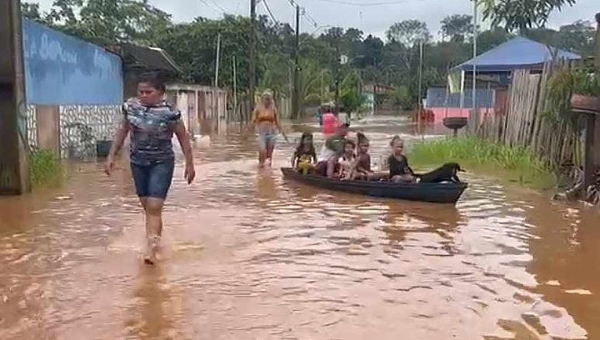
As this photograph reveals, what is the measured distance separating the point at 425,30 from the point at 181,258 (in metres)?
100

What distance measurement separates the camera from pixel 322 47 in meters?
77.8

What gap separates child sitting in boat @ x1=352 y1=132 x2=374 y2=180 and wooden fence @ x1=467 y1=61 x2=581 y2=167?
10.4ft

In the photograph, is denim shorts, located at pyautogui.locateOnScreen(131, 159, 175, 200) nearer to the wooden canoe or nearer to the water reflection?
the water reflection

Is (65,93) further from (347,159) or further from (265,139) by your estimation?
(347,159)

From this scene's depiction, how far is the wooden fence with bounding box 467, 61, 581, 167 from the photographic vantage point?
1373cm

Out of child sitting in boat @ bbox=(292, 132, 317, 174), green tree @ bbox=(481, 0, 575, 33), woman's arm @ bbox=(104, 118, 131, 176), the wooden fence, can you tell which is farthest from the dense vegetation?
woman's arm @ bbox=(104, 118, 131, 176)

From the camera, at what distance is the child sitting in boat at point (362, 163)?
1326 centimetres

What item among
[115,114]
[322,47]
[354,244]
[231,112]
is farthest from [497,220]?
[322,47]

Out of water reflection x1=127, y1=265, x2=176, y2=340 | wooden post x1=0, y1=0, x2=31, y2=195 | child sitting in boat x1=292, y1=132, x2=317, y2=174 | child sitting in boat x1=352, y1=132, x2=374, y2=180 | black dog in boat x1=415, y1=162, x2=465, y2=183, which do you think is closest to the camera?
water reflection x1=127, y1=265, x2=176, y2=340

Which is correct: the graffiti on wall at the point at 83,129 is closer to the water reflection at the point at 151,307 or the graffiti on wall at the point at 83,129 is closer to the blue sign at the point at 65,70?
the blue sign at the point at 65,70

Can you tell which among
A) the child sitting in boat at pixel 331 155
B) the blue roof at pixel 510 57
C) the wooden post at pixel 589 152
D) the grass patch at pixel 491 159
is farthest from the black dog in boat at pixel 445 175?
the blue roof at pixel 510 57

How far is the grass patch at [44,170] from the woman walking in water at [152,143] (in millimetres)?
6181

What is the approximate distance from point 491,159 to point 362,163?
5.36m

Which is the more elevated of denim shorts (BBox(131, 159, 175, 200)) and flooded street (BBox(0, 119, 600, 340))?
denim shorts (BBox(131, 159, 175, 200))
